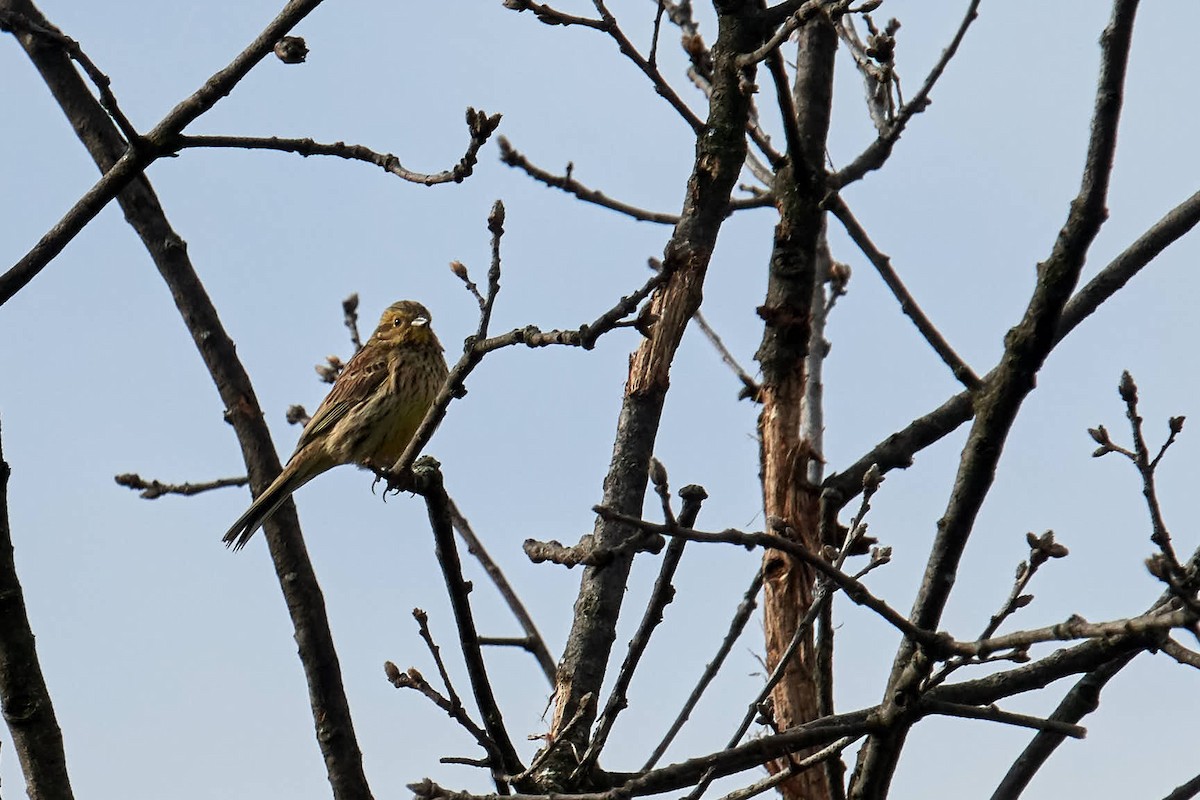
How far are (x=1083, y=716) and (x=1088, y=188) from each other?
1.66 meters

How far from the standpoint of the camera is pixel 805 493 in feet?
19.5

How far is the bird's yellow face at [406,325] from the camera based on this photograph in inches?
381

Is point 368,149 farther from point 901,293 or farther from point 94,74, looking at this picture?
point 901,293

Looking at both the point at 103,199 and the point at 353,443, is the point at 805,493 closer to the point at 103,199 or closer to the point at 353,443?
the point at 103,199

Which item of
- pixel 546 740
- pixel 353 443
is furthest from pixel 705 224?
pixel 353 443

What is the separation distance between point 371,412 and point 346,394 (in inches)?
10.7

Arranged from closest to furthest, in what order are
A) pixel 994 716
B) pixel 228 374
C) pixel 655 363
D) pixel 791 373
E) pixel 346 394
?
pixel 994 716 → pixel 655 363 → pixel 228 374 → pixel 791 373 → pixel 346 394

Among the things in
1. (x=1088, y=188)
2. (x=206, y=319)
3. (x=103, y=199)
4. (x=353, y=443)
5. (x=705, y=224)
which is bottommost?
(x=1088, y=188)

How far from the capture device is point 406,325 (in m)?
9.80

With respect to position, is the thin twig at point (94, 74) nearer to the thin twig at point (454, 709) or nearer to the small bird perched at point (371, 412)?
the thin twig at point (454, 709)

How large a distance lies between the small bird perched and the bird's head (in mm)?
62

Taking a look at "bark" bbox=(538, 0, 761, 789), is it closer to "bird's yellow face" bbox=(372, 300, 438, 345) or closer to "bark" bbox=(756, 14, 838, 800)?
"bark" bbox=(756, 14, 838, 800)

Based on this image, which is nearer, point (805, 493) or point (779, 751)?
point (779, 751)

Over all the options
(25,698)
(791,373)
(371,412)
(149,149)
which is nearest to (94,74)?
(149,149)
